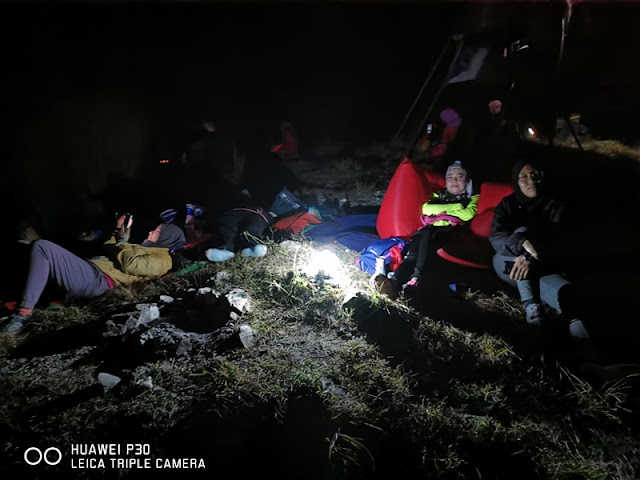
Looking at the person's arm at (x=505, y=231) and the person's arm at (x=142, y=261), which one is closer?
the person's arm at (x=505, y=231)

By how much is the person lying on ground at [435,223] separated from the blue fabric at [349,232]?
2.82ft

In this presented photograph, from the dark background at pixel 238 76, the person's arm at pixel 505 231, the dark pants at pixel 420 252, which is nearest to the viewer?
the person's arm at pixel 505 231

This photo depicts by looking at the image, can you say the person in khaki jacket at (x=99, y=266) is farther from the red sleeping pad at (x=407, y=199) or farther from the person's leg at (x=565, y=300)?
the person's leg at (x=565, y=300)

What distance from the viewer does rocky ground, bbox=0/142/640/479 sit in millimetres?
1942

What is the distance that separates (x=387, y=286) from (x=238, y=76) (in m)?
9.31

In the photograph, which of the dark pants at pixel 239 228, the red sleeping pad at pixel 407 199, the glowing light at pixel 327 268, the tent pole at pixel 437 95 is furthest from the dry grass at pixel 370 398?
the tent pole at pixel 437 95

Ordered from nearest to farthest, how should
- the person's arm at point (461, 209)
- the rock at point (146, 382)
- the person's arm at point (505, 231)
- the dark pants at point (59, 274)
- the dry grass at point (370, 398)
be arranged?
the dry grass at point (370, 398)
the rock at point (146, 382)
the person's arm at point (505, 231)
the dark pants at point (59, 274)
the person's arm at point (461, 209)

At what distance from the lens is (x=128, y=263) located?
148 inches

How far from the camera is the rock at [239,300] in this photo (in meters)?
3.20

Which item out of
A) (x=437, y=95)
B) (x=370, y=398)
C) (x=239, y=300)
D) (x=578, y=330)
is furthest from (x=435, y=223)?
(x=437, y=95)

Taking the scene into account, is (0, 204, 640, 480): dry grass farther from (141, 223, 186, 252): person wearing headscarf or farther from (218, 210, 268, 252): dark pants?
(218, 210, 268, 252): dark pants

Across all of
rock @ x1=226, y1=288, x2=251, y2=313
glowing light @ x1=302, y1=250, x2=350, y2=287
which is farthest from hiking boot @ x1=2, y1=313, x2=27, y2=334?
glowing light @ x1=302, y1=250, x2=350, y2=287

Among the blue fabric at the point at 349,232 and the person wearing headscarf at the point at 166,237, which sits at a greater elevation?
the person wearing headscarf at the point at 166,237

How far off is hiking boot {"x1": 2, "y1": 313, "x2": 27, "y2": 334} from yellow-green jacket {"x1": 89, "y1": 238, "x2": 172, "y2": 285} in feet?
2.57
